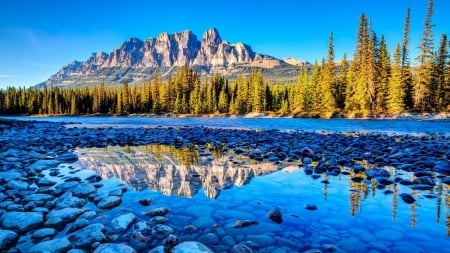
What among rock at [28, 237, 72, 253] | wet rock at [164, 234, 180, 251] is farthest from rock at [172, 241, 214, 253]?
rock at [28, 237, 72, 253]

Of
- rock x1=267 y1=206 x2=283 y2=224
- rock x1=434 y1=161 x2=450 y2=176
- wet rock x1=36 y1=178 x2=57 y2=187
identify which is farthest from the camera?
rock x1=434 y1=161 x2=450 y2=176

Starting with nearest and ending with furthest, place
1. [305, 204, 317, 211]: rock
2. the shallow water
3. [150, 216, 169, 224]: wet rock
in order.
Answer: the shallow water → [150, 216, 169, 224]: wet rock → [305, 204, 317, 211]: rock

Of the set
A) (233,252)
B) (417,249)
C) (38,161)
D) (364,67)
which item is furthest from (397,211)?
(364,67)

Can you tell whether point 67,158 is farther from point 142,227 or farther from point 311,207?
point 311,207

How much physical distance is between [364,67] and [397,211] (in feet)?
189

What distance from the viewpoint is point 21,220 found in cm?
493

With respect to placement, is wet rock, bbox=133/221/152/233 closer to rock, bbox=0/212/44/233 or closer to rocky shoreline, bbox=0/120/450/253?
rocky shoreline, bbox=0/120/450/253

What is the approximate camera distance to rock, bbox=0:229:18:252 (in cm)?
412

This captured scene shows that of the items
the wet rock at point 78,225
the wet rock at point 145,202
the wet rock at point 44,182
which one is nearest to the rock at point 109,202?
the wet rock at point 145,202

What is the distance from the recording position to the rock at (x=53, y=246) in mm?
3933

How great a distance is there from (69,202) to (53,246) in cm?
205

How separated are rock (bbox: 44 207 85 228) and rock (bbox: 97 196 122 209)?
18.5 inches

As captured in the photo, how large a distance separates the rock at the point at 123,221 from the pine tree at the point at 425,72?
192 feet

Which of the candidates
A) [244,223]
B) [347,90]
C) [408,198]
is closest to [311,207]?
[244,223]
